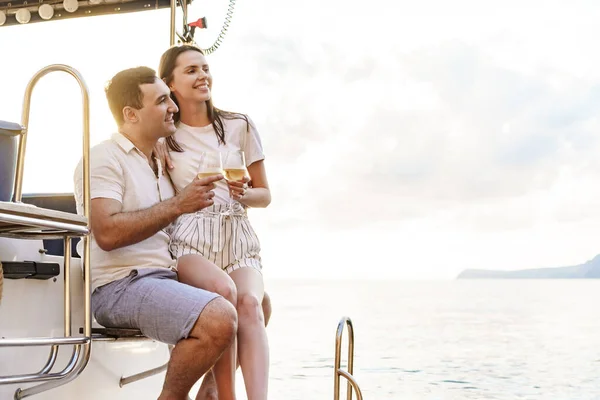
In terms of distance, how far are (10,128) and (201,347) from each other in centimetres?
92

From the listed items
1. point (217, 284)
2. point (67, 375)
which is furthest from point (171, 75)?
point (67, 375)

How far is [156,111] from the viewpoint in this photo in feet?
11.1

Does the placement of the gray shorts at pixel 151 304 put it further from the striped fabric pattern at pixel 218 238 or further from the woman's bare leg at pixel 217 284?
the striped fabric pattern at pixel 218 238

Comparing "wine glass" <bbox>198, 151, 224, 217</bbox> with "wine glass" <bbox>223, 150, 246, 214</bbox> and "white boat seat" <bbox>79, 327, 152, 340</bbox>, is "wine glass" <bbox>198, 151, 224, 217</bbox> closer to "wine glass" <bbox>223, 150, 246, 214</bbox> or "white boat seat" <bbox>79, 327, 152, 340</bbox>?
"wine glass" <bbox>223, 150, 246, 214</bbox>

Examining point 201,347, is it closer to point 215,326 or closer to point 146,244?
point 215,326

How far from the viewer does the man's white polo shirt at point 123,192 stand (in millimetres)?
3204

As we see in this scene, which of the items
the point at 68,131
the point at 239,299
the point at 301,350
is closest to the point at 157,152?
the point at 68,131

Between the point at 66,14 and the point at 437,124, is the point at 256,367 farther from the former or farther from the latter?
the point at 437,124

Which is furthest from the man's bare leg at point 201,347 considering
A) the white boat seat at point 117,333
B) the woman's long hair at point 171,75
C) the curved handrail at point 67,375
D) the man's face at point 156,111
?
the woman's long hair at point 171,75

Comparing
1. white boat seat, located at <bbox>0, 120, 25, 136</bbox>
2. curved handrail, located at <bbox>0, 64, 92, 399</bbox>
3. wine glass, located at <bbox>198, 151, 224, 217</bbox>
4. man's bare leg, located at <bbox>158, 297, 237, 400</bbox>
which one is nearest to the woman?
wine glass, located at <bbox>198, 151, 224, 217</bbox>

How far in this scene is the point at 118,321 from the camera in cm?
312

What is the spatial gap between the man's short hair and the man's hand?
47 cm

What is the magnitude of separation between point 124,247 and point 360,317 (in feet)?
130

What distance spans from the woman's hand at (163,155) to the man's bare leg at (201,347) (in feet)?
2.64
